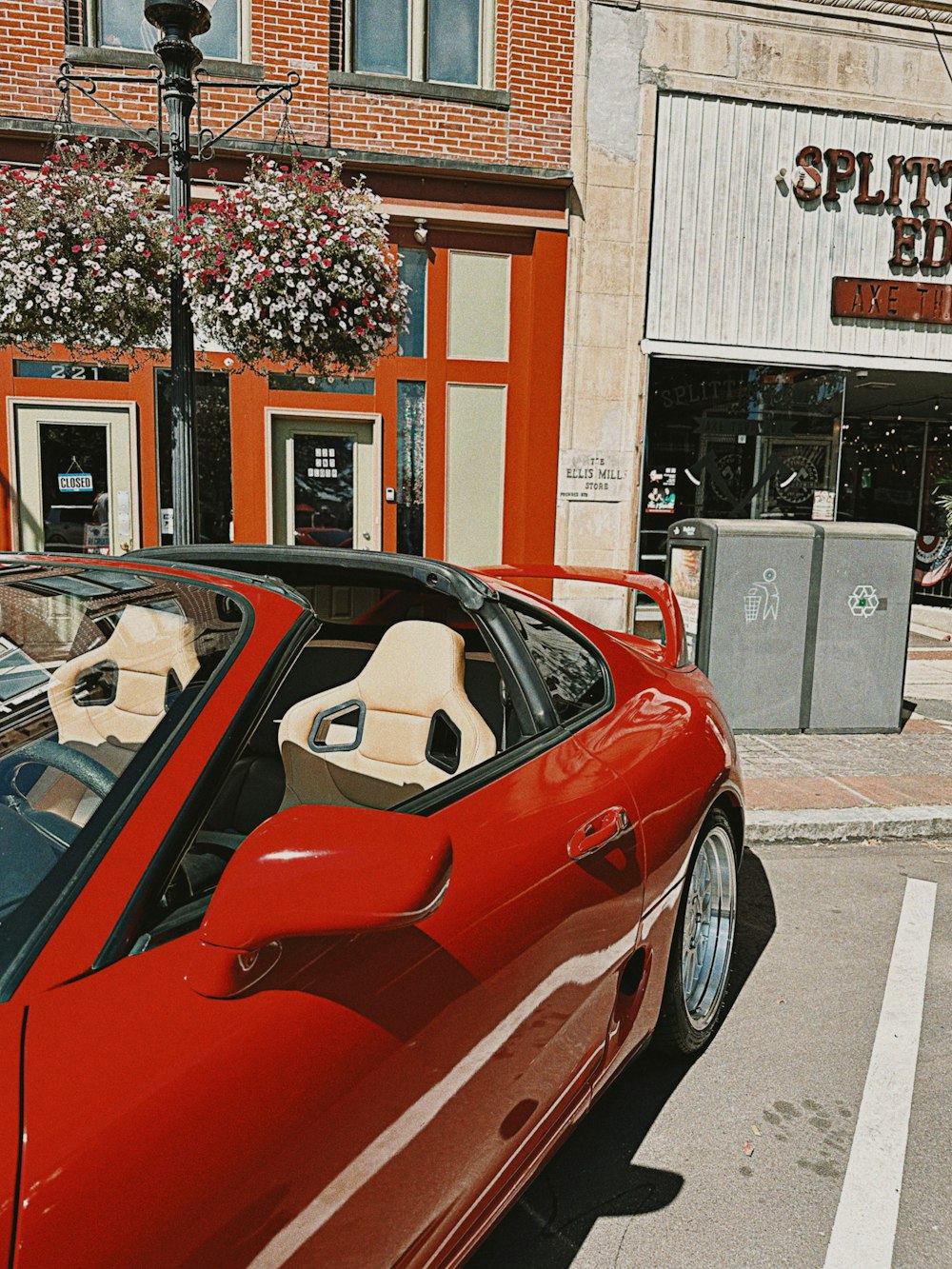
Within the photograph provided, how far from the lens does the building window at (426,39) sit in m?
9.84

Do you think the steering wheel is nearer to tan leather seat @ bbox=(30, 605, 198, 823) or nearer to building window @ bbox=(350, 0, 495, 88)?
tan leather seat @ bbox=(30, 605, 198, 823)

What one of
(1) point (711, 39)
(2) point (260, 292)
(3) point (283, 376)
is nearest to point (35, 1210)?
(2) point (260, 292)

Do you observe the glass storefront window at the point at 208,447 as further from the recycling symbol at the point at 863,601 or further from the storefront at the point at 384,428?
the recycling symbol at the point at 863,601

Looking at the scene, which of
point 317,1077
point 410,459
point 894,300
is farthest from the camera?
point 894,300

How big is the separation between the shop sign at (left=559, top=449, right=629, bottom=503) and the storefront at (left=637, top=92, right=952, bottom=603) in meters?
0.35

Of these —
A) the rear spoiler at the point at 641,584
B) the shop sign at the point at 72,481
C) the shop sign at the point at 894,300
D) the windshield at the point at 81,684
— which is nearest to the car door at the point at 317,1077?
the windshield at the point at 81,684

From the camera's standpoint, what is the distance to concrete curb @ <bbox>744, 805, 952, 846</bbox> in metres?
5.35

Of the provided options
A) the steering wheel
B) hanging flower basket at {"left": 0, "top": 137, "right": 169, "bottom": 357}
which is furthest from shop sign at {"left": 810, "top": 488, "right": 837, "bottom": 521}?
the steering wheel

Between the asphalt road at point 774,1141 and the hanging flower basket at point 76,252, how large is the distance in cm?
477

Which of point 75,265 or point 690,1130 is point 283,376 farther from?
point 690,1130

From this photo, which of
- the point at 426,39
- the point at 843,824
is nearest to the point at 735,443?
the point at 426,39

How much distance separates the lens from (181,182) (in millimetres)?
5766

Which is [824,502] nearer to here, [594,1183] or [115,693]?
[594,1183]

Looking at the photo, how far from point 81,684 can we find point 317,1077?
94 centimetres
